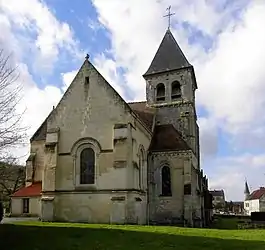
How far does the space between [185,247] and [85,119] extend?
1565cm

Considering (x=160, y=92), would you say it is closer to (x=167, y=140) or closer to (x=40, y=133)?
(x=167, y=140)

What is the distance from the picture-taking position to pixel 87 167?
2708 cm

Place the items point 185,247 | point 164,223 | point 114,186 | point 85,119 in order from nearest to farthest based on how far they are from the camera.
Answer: point 185,247, point 114,186, point 85,119, point 164,223

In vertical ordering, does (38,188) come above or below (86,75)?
below

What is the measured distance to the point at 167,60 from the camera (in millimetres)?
39438

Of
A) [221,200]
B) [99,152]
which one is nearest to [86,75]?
[99,152]

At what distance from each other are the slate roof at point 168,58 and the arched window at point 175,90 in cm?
164

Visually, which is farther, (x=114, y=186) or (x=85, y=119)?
(x=85, y=119)

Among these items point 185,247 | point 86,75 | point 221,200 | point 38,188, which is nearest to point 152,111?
point 86,75

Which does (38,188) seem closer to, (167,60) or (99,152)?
(99,152)

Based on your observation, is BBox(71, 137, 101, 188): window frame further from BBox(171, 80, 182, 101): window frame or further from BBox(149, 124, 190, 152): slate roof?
BBox(171, 80, 182, 101): window frame

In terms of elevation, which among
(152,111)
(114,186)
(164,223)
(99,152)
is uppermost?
(152,111)

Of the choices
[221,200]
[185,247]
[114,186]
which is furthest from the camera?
[221,200]

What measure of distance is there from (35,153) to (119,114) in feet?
40.7
